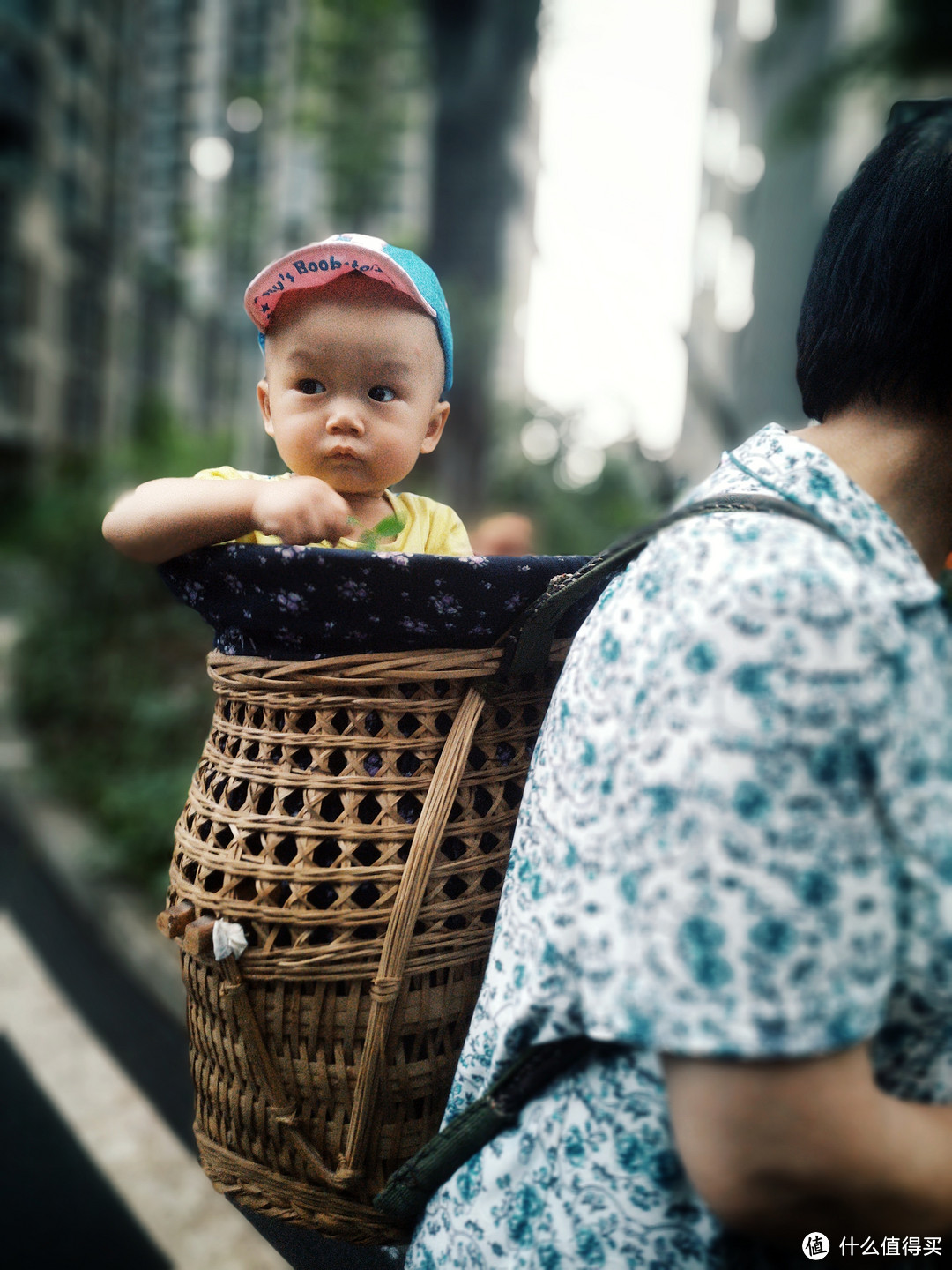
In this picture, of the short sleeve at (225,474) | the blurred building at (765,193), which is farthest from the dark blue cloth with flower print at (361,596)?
the blurred building at (765,193)

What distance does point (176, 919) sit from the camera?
1.09 meters

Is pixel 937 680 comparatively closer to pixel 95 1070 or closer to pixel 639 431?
pixel 639 431

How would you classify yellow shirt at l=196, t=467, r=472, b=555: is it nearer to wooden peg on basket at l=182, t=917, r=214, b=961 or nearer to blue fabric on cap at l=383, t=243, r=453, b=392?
blue fabric on cap at l=383, t=243, r=453, b=392

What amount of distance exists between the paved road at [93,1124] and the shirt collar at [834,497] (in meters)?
2.52

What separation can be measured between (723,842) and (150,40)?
18.3 metres

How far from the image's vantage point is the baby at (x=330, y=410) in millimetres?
1097

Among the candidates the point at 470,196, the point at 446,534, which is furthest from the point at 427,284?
the point at 470,196

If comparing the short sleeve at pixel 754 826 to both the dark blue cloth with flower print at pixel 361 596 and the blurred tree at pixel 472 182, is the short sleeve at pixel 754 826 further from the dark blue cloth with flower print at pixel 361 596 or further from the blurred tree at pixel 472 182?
the blurred tree at pixel 472 182

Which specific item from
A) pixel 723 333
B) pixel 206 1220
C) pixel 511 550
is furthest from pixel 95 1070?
pixel 723 333

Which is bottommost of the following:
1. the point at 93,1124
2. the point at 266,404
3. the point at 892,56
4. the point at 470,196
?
the point at 93,1124

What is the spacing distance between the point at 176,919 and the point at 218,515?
0.46 metres

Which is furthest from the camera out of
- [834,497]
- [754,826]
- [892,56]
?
[892,56]

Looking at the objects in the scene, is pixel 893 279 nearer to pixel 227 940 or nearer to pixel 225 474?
pixel 225 474

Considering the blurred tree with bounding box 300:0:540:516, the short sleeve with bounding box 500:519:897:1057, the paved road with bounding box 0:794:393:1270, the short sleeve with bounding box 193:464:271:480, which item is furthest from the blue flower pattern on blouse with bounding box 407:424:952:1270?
the blurred tree with bounding box 300:0:540:516
